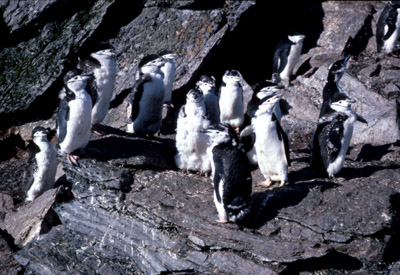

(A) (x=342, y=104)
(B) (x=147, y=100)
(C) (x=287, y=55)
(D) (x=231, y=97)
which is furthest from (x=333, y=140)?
(C) (x=287, y=55)

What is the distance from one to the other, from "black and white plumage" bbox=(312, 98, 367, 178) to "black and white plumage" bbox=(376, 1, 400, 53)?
18.0 ft

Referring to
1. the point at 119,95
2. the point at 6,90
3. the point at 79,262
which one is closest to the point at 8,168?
the point at 6,90

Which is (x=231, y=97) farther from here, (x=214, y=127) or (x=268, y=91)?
(x=214, y=127)

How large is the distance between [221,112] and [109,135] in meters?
1.92

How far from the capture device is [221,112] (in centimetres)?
946

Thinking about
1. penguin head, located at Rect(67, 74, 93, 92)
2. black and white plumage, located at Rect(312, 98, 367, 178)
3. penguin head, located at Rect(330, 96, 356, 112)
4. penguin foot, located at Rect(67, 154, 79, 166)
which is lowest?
penguin foot, located at Rect(67, 154, 79, 166)

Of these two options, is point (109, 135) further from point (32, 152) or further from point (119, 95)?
point (119, 95)

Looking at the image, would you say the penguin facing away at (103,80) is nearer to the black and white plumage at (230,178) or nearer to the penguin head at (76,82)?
the penguin head at (76,82)

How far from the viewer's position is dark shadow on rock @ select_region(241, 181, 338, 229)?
22.1ft

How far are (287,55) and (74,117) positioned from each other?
20.1 feet

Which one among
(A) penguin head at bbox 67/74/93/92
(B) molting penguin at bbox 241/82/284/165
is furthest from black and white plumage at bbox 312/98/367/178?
(A) penguin head at bbox 67/74/93/92

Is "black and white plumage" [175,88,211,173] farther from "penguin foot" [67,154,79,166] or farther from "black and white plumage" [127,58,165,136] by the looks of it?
"penguin foot" [67,154,79,166]

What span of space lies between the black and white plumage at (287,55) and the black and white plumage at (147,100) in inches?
158

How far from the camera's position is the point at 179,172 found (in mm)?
7977
